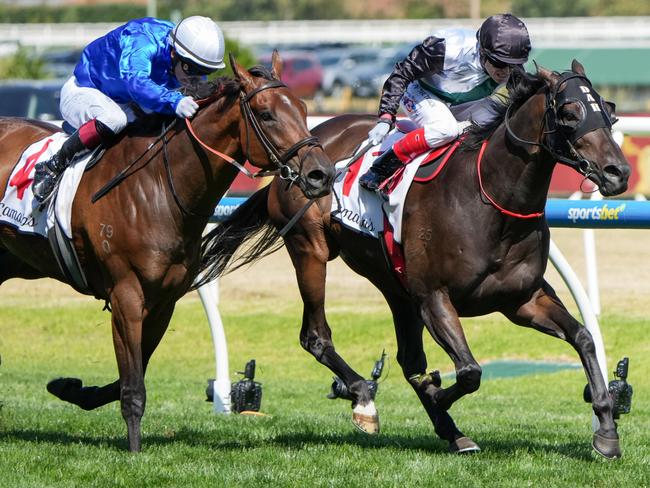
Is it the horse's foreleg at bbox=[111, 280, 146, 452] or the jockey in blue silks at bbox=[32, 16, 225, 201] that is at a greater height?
the jockey in blue silks at bbox=[32, 16, 225, 201]

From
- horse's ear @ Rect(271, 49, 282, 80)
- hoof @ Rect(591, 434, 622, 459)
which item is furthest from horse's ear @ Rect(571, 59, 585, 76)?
hoof @ Rect(591, 434, 622, 459)

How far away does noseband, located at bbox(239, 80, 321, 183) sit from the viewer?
548 centimetres

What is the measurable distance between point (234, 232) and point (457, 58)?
5.65ft

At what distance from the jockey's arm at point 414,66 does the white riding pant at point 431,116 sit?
6.5 inches

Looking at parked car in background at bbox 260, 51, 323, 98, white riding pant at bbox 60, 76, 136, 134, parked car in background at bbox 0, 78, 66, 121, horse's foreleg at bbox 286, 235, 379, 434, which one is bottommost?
horse's foreleg at bbox 286, 235, 379, 434

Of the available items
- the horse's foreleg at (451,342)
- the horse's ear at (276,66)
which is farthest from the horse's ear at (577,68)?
the horse's ear at (276,66)

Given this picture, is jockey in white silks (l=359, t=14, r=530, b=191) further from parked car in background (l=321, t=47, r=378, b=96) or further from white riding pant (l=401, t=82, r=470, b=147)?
parked car in background (l=321, t=47, r=378, b=96)

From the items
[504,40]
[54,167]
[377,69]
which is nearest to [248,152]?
[54,167]

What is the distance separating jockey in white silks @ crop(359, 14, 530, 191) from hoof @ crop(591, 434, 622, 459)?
159cm

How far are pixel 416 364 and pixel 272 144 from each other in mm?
1749

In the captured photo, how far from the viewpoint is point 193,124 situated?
5926mm

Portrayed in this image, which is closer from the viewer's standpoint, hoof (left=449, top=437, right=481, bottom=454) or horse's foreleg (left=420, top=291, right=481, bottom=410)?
horse's foreleg (left=420, top=291, right=481, bottom=410)

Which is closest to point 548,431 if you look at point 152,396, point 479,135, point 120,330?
point 479,135

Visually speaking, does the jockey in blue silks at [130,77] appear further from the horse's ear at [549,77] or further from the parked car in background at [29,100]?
the parked car in background at [29,100]
